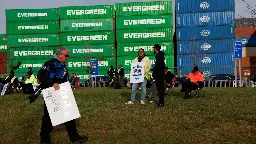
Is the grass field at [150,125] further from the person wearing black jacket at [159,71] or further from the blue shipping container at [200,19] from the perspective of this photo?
the blue shipping container at [200,19]

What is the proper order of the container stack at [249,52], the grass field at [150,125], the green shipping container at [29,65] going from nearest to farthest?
the grass field at [150,125] < the green shipping container at [29,65] < the container stack at [249,52]

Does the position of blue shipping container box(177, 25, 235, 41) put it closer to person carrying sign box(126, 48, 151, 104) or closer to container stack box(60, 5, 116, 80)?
container stack box(60, 5, 116, 80)

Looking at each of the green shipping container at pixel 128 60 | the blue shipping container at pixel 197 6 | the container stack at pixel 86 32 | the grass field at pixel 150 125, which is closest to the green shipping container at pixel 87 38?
the container stack at pixel 86 32

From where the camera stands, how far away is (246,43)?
257 feet

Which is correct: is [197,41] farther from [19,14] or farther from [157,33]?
[19,14]

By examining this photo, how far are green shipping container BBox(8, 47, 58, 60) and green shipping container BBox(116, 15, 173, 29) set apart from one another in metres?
10.4

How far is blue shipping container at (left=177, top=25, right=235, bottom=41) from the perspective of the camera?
58.4 metres

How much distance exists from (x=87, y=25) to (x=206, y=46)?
17005 millimetres

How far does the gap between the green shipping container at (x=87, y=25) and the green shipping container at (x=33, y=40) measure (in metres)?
2.20

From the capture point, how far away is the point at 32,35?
63219 millimetres

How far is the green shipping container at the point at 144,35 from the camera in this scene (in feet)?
195

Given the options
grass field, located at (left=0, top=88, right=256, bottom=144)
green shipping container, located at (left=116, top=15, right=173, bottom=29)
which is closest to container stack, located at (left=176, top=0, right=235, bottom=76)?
green shipping container, located at (left=116, top=15, right=173, bottom=29)

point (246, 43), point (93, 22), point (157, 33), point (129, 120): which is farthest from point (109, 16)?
point (129, 120)

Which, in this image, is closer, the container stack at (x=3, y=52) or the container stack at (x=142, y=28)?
the container stack at (x=142, y=28)
